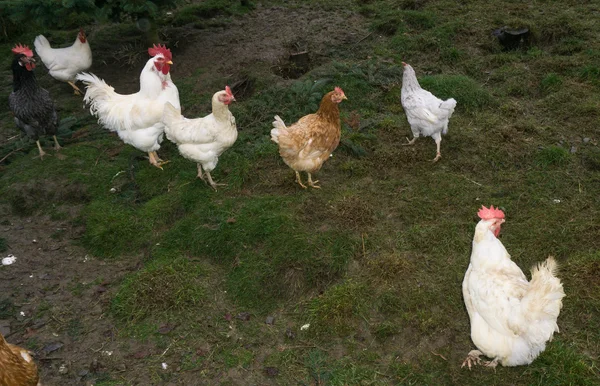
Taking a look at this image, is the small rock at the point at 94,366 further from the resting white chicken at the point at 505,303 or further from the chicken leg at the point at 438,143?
the chicken leg at the point at 438,143

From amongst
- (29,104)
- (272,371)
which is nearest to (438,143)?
(272,371)

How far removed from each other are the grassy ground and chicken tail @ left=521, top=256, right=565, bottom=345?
2.03 ft

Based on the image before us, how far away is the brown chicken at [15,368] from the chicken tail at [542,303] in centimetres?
322

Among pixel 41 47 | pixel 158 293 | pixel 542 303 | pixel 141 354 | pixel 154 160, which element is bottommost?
pixel 141 354

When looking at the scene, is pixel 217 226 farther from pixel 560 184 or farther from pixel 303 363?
pixel 560 184

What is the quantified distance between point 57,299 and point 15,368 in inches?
64.9

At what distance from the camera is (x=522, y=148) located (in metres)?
5.80

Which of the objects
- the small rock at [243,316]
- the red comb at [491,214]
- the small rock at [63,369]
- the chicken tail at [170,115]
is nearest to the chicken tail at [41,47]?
the chicken tail at [170,115]

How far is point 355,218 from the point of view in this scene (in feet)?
16.2

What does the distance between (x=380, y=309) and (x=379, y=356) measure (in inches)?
17.5

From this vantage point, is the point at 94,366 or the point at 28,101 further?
the point at 28,101

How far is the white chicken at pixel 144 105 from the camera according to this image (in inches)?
226

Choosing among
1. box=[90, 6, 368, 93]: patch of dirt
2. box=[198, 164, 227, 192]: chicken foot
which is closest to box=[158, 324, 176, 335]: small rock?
box=[198, 164, 227, 192]: chicken foot

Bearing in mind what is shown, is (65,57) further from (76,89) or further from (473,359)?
(473,359)
